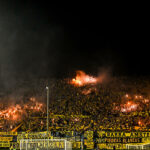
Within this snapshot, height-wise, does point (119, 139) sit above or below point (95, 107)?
below

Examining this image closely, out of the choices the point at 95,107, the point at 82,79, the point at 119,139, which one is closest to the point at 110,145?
the point at 119,139

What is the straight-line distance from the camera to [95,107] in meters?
20.8

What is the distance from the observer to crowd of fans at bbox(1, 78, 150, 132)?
60.2ft

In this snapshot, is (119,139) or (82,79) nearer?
(119,139)

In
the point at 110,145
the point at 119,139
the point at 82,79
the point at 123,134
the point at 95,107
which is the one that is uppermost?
the point at 82,79

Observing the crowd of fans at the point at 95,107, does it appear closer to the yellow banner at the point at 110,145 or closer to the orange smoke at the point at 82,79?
the orange smoke at the point at 82,79

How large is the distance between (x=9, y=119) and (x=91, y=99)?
716 centimetres

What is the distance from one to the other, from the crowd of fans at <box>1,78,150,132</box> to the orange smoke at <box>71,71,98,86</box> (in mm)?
701

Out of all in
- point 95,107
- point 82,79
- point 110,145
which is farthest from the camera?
point 82,79

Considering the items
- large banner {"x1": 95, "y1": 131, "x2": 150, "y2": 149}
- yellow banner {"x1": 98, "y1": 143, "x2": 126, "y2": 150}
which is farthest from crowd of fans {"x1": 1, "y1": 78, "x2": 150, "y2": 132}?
yellow banner {"x1": 98, "y1": 143, "x2": 126, "y2": 150}

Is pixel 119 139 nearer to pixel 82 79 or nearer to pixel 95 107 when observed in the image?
pixel 95 107

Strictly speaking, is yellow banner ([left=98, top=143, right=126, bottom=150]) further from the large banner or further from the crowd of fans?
the crowd of fans

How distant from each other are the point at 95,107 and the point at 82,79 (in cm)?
503

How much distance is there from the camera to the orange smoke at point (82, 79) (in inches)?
958
